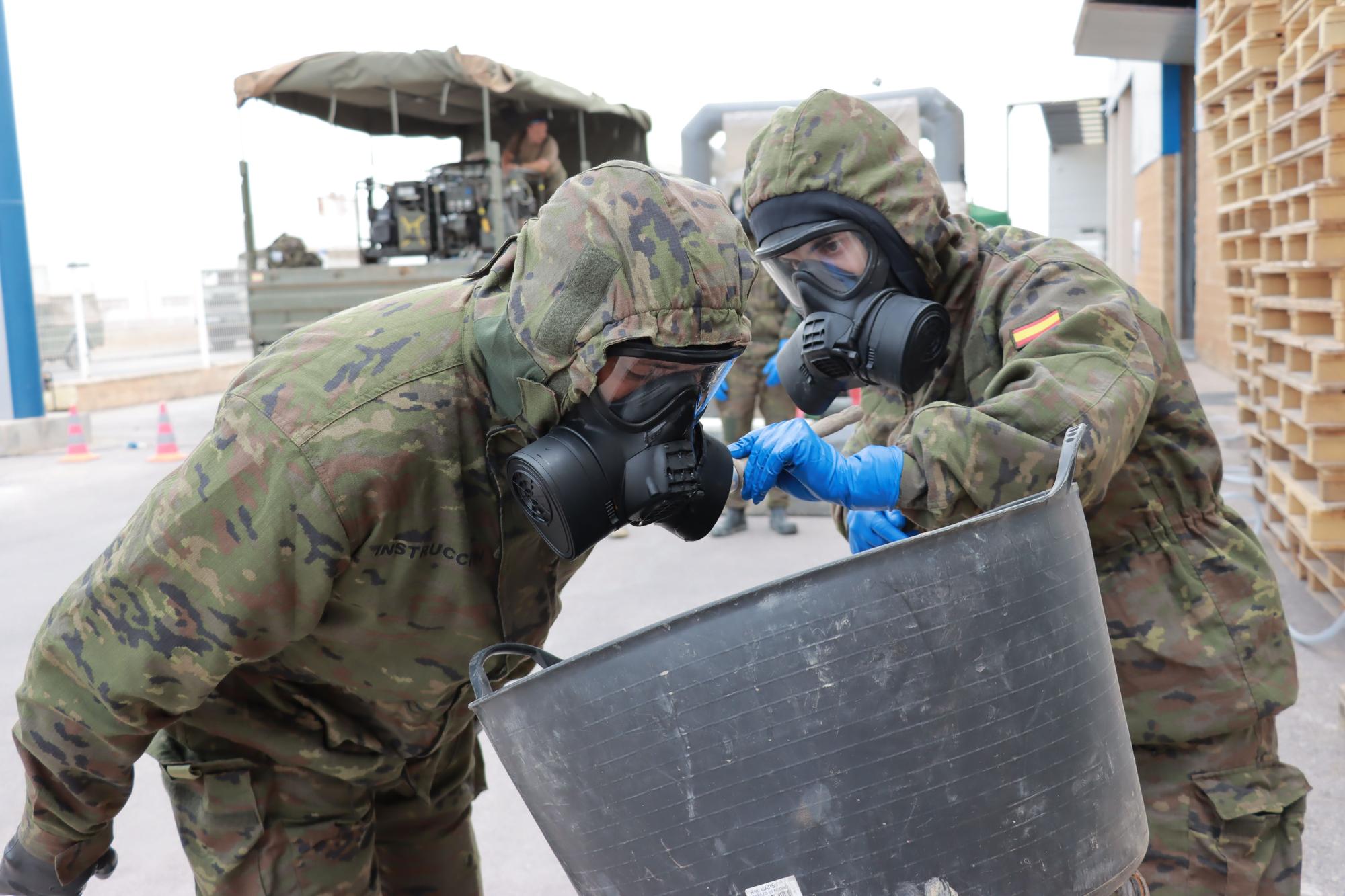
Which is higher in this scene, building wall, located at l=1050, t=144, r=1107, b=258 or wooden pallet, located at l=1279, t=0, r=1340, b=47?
building wall, located at l=1050, t=144, r=1107, b=258

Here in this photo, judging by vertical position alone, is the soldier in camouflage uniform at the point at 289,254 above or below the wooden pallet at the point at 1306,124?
above

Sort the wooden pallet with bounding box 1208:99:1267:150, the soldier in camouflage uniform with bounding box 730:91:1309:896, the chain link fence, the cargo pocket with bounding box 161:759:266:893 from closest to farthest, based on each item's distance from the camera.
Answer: the cargo pocket with bounding box 161:759:266:893 → the soldier in camouflage uniform with bounding box 730:91:1309:896 → the wooden pallet with bounding box 1208:99:1267:150 → the chain link fence

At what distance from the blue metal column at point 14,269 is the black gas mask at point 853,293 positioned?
9.01 m

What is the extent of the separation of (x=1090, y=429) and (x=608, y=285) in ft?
2.35

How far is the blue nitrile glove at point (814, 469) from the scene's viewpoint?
165cm

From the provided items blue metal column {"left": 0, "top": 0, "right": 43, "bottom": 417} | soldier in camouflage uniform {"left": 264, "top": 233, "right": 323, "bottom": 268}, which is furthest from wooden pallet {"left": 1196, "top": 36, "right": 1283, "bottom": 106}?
blue metal column {"left": 0, "top": 0, "right": 43, "bottom": 417}

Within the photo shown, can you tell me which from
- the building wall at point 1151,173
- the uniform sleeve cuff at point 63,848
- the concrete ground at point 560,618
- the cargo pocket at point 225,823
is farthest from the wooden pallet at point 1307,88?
the building wall at point 1151,173

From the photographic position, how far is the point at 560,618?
4.60 m

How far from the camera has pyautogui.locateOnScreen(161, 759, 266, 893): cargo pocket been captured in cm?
157

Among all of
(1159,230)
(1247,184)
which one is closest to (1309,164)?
(1247,184)

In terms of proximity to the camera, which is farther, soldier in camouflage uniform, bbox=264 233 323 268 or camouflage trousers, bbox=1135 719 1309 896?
soldier in camouflage uniform, bbox=264 233 323 268

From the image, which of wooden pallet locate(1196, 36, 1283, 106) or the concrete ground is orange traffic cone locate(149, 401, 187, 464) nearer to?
the concrete ground

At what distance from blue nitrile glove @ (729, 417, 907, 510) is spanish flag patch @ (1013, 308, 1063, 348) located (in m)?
0.26

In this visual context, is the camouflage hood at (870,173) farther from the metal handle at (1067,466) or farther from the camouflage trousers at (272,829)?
the camouflage trousers at (272,829)
